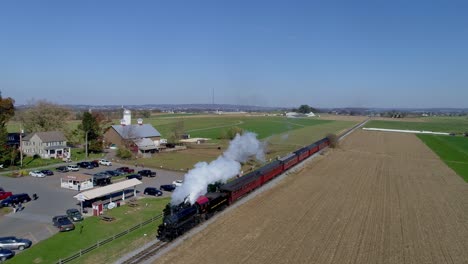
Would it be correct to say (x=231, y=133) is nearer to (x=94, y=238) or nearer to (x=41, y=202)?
(x=41, y=202)

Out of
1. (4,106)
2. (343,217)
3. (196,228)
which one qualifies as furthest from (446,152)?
(4,106)

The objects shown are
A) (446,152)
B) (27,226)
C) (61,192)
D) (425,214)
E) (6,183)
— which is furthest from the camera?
(446,152)

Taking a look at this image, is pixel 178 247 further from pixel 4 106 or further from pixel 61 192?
pixel 4 106

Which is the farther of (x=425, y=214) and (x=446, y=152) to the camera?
(x=446, y=152)

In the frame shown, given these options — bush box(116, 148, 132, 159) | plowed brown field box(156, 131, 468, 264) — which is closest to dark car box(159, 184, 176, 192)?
plowed brown field box(156, 131, 468, 264)

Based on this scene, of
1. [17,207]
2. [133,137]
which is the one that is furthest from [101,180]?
[133,137]
